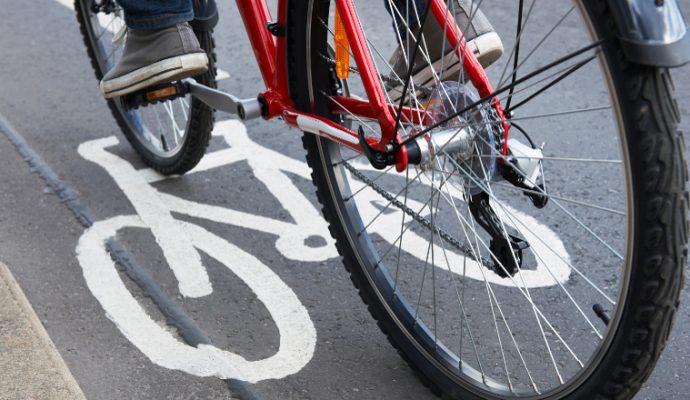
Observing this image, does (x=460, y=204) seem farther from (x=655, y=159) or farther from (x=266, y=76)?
(x=655, y=159)

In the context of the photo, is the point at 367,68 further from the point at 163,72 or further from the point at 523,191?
the point at 163,72

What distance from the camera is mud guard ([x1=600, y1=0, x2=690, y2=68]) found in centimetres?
158

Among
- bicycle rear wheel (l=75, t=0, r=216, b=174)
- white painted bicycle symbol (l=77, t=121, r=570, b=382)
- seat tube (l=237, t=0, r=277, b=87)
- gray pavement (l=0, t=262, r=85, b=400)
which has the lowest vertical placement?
white painted bicycle symbol (l=77, t=121, r=570, b=382)

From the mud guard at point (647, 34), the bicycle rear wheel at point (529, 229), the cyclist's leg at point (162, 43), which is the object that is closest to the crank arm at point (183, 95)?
the cyclist's leg at point (162, 43)

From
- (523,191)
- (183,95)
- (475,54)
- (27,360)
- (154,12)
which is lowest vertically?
(27,360)

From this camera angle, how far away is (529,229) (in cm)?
283

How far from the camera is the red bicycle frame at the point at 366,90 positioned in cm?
222

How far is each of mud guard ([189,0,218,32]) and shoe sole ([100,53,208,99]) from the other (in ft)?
0.91

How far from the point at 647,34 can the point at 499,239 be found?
2.64ft

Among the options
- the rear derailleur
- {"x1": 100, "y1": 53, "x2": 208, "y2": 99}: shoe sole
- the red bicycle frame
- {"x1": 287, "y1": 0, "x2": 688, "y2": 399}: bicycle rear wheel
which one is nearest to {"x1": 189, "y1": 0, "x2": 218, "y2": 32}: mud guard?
{"x1": 100, "y1": 53, "x2": 208, "y2": 99}: shoe sole

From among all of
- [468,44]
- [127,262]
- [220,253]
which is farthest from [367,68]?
[127,262]

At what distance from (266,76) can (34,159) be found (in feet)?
5.45

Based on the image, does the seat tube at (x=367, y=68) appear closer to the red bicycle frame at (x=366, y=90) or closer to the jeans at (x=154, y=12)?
the red bicycle frame at (x=366, y=90)

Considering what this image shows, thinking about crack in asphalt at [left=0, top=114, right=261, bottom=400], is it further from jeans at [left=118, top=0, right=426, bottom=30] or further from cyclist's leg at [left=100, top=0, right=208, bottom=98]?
jeans at [left=118, top=0, right=426, bottom=30]
